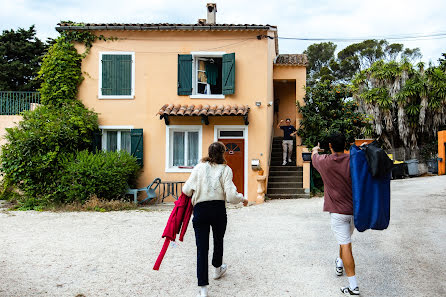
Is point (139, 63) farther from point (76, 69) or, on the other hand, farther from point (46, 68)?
point (46, 68)

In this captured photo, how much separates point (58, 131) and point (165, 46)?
4.45 metres

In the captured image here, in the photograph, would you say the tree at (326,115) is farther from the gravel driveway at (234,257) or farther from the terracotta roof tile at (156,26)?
the gravel driveway at (234,257)

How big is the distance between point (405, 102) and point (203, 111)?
12602 mm

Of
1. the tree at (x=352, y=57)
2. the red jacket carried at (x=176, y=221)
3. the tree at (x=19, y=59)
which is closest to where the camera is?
the red jacket carried at (x=176, y=221)

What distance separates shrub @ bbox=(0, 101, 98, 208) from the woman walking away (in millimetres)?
7779

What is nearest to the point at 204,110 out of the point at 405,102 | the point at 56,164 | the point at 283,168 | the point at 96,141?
the point at 96,141

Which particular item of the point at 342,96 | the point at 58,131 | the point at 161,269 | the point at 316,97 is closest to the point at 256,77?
the point at 316,97

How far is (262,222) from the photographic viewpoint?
820 centimetres

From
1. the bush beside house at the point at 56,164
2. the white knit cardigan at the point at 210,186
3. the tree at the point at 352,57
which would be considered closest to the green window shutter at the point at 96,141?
the bush beside house at the point at 56,164

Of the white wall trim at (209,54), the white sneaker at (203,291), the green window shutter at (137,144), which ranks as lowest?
the white sneaker at (203,291)

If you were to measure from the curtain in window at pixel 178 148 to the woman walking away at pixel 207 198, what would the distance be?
8401 mm

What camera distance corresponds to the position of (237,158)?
1219 centimetres

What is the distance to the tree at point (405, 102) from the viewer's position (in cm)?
1850

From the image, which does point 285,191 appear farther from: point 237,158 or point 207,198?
point 207,198
